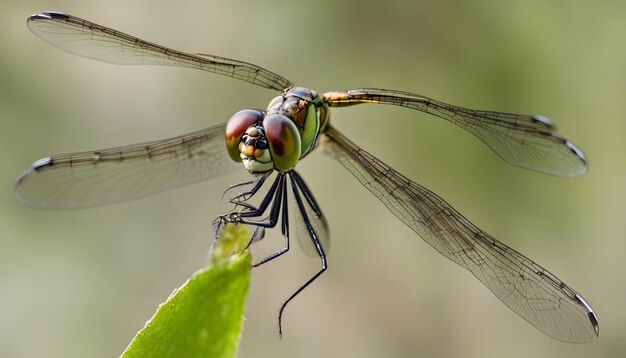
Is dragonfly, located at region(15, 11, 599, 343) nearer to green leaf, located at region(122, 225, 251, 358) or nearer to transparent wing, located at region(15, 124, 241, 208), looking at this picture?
transparent wing, located at region(15, 124, 241, 208)

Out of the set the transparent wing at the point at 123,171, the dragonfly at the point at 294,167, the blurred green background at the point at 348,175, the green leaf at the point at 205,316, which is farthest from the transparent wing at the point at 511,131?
the blurred green background at the point at 348,175

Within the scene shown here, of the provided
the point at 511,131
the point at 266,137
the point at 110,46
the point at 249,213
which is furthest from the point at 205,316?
the point at 511,131

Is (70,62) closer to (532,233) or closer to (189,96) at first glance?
(189,96)

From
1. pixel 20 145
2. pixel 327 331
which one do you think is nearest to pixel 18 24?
pixel 20 145

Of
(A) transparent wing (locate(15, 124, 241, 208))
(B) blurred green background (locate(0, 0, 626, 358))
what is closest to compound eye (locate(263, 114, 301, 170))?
(A) transparent wing (locate(15, 124, 241, 208))

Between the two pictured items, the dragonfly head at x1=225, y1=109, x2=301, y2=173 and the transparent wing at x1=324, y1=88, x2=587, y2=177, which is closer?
the dragonfly head at x1=225, y1=109, x2=301, y2=173
